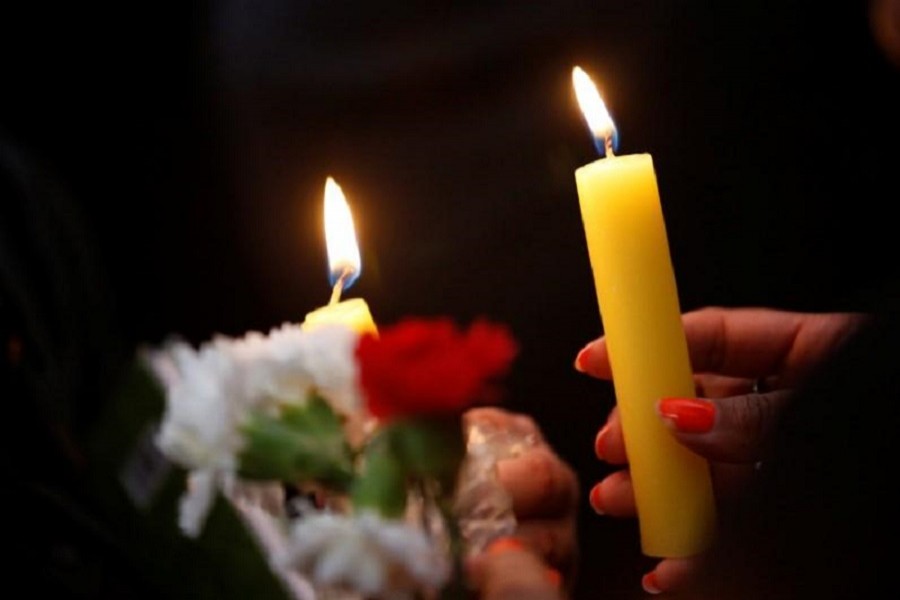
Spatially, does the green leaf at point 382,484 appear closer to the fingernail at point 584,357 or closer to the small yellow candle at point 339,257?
the small yellow candle at point 339,257

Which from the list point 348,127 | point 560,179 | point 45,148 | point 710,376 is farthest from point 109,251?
point 710,376

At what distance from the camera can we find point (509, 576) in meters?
0.32

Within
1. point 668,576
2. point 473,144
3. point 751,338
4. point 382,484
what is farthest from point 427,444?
point 473,144

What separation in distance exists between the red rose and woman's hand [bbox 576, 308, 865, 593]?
0.55 feet

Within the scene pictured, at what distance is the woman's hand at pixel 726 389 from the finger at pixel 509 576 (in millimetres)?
116

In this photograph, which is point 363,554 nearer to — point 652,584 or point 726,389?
point 652,584

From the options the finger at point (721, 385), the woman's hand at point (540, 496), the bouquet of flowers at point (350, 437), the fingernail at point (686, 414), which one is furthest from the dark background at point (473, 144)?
the bouquet of flowers at point (350, 437)

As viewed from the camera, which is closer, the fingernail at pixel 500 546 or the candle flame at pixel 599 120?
the fingernail at pixel 500 546

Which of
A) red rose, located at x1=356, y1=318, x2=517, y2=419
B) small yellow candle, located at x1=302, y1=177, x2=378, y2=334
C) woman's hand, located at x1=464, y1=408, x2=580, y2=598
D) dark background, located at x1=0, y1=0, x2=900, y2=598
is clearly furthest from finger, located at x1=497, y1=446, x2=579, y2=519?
dark background, located at x1=0, y1=0, x2=900, y2=598

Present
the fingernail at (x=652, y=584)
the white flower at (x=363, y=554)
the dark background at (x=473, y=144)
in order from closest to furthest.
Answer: the white flower at (x=363, y=554)
the fingernail at (x=652, y=584)
the dark background at (x=473, y=144)

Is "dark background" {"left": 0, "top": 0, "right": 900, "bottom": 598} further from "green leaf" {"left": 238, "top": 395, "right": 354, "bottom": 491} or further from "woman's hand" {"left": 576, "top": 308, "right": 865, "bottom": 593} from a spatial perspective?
"green leaf" {"left": 238, "top": 395, "right": 354, "bottom": 491}

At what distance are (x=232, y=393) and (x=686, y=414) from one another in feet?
0.68

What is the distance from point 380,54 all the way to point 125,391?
70 cm

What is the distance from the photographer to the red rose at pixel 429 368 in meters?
0.28
